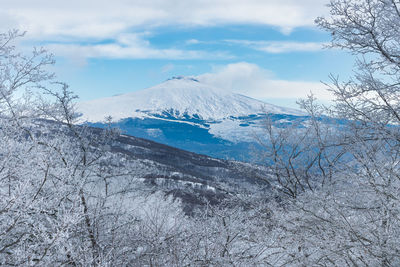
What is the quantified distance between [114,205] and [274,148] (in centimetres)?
809

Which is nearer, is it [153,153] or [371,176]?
[371,176]

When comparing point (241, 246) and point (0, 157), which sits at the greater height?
point (0, 157)

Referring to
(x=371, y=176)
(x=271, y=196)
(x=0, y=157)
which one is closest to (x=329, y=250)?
(x=371, y=176)

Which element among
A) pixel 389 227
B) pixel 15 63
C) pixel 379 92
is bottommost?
pixel 389 227

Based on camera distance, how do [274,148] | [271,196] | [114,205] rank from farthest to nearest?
[274,148] < [271,196] < [114,205]

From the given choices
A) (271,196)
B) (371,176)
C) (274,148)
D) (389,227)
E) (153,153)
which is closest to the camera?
(389,227)

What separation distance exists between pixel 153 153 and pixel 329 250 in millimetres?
133386

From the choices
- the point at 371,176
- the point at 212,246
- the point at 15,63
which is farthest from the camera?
the point at 15,63

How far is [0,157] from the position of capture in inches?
193

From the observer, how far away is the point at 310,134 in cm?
1370

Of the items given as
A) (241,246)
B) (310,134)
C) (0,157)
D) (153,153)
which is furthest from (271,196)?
(153,153)

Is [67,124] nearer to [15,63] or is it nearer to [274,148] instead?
[15,63]

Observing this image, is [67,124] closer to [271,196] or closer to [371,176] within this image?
[371,176]

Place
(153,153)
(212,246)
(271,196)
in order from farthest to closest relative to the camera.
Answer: (153,153)
(271,196)
(212,246)
